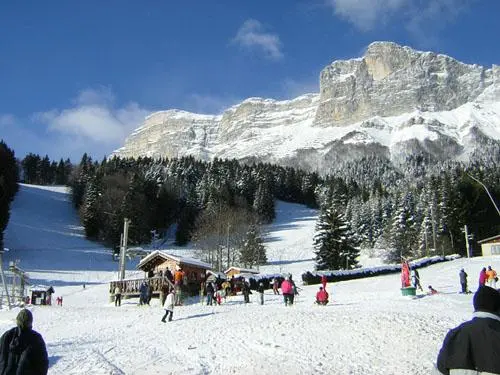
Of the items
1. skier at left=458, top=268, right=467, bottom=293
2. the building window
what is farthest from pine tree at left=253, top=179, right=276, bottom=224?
skier at left=458, top=268, right=467, bottom=293

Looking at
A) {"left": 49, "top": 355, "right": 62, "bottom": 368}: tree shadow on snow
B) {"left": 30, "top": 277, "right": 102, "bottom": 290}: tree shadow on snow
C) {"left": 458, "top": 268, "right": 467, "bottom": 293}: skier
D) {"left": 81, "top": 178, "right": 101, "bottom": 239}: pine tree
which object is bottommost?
{"left": 49, "top": 355, "right": 62, "bottom": 368}: tree shadow on snow

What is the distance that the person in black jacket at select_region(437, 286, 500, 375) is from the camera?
4.57 meters

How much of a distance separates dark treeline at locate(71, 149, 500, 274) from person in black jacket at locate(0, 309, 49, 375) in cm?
4575

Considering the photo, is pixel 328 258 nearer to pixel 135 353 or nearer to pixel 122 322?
pixel 122 322

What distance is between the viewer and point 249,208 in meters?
104

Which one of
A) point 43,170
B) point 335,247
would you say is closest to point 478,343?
point 335,247

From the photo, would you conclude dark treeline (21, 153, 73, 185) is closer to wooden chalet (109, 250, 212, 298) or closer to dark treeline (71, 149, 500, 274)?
dark treeline (71, 149, 500, 274)

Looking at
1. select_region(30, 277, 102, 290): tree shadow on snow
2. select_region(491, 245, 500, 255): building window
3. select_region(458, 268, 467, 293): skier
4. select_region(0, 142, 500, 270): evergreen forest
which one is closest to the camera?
select_region(458, 268, 467, 293): skier

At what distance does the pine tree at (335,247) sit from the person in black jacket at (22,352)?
5580cm

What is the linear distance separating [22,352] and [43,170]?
5822 inches

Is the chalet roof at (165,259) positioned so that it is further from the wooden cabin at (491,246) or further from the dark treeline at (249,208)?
the wooden cabin at (491,246)

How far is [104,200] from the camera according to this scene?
8794 cm

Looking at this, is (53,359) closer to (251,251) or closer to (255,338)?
(255,338)

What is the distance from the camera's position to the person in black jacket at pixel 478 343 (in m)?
4.57
